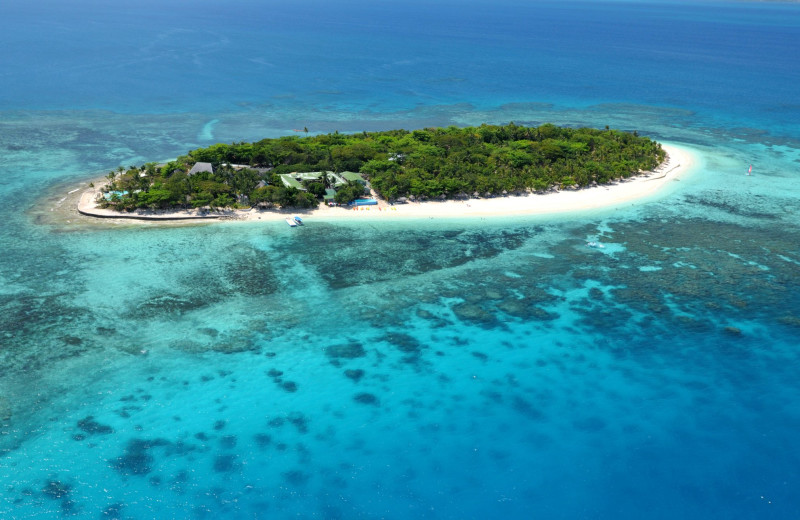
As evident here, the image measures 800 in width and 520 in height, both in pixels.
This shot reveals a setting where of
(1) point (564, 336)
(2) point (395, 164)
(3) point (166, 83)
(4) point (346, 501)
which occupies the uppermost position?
(3) point (166, 83)

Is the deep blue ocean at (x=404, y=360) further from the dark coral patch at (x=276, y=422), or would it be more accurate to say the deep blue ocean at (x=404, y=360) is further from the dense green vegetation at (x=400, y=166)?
the dense green vegetation at (x=400, y=166)

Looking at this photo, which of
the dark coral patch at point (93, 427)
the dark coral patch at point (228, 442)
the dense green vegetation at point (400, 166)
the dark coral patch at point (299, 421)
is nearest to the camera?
the dark coral patch at point (228, 442)

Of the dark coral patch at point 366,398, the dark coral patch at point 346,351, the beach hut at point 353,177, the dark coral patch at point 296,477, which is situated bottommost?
the dark coral patch at point 296,477

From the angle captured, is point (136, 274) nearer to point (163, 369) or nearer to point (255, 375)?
point (163, 369)

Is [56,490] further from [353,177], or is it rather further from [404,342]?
[353,177]

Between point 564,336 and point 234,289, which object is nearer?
point 564,336

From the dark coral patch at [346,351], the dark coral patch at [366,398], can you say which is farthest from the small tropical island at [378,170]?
the dark coral patch at [366,398]

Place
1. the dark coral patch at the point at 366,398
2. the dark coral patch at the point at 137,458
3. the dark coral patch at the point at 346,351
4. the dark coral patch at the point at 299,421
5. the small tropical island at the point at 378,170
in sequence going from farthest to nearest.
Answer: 1. the small tropical island at the point at 378,170
2. the dark coral patch at the point at 346,351
3. the dark coral patch at the point at 366,398
4. the dark coral patch at the point at 299,421
5. the dark coral patch at the point at 137,458

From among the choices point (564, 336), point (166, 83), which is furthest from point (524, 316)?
point (166, 83)
